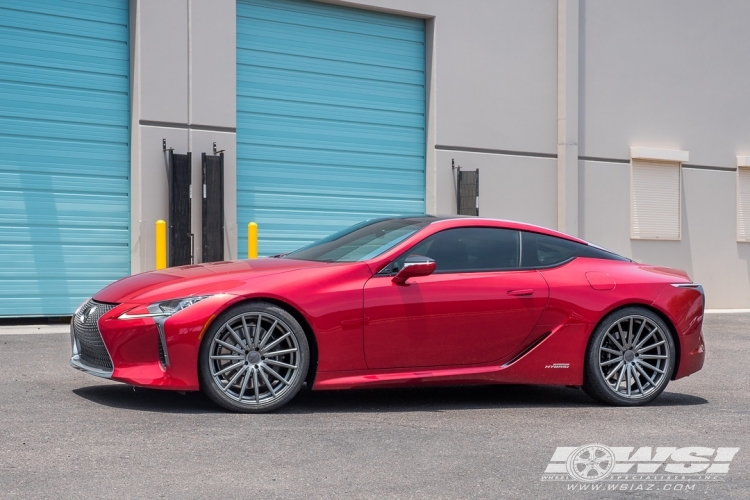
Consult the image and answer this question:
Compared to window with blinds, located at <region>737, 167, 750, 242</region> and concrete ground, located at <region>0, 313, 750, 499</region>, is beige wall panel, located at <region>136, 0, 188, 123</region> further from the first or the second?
window with blinds, located at <region>737, 167, 750, 242</region>

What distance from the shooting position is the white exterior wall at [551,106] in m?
14.5

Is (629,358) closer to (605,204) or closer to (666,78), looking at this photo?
(605,204)

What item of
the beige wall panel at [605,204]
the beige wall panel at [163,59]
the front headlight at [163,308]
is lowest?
the front headlight at [163,308]

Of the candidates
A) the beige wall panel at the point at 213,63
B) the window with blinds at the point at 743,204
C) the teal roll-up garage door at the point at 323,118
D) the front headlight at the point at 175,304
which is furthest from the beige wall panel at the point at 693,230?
the front headlight at the point at 175,304

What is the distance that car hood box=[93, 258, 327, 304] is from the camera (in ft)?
20.5

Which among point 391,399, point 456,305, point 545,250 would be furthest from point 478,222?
point 391,399

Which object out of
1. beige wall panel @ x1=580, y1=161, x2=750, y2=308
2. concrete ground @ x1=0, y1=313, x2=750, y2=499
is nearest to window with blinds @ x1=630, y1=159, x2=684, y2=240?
beige wall panel @ x1=580, y1=161, x2=750, y2=308

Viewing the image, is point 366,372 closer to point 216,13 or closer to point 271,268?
point 271,268

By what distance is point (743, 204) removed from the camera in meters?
21.4

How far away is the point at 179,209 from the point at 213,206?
0.52 metres

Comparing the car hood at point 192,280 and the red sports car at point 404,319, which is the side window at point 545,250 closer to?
the red sports car at point 404,319

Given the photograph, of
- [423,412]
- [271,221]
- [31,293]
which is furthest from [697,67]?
[423,412]

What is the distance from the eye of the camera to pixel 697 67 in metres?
20.6

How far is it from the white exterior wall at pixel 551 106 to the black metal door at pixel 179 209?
0.17 m
